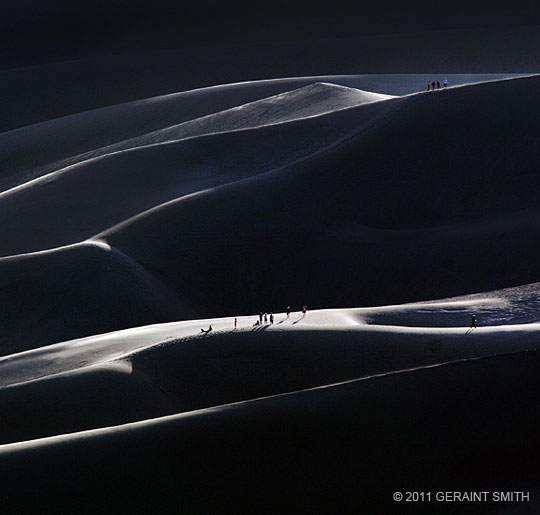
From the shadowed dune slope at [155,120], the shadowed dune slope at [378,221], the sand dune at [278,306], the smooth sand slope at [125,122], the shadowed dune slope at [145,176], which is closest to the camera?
the sand dune at [278,306]

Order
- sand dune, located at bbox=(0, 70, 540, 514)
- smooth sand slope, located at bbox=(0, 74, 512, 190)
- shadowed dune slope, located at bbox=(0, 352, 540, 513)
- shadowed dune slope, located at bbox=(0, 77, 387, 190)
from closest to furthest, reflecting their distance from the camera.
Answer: shadowed dune slope, located at bbox=(0, 352, 540, 513), sand dune, located at bbox=(0, 70, 540, 514), shadowed dune slope, located at bbox=(0, 77, 387, 190), smooth sand slope, located at bbox=(0, 74, 512, 190)

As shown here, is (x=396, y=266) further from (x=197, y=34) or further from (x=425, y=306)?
(x=197, y=34)

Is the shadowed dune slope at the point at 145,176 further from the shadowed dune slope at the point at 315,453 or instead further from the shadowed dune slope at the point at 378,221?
the shadowed dune slope at the point at 315,453

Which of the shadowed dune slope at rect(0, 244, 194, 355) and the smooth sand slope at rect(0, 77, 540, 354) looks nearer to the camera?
the shadowed dune slope at rect(0, 244, 194, 355)

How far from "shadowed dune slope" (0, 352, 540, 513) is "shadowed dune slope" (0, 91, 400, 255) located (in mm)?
13090

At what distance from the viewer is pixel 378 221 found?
Result: 824 inches

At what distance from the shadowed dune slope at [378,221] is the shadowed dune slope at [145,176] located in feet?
4.84

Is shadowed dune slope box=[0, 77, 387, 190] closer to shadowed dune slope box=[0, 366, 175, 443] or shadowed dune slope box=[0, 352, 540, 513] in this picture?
shadowed dune slope box=[0, 366, 175, 443]

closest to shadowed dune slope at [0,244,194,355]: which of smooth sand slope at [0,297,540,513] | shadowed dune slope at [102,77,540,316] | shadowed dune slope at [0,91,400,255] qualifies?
shadowed dune slope at [102,77,540,316]

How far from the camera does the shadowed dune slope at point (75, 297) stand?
18328 millimetres

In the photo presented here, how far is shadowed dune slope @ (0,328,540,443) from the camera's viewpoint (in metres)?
11.5

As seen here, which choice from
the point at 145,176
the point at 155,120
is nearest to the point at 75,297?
the point at 145,176

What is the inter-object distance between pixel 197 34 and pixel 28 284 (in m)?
42.1

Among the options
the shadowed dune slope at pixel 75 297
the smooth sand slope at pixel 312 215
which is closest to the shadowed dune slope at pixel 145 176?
the smooth sand slope at pixel 312 215
